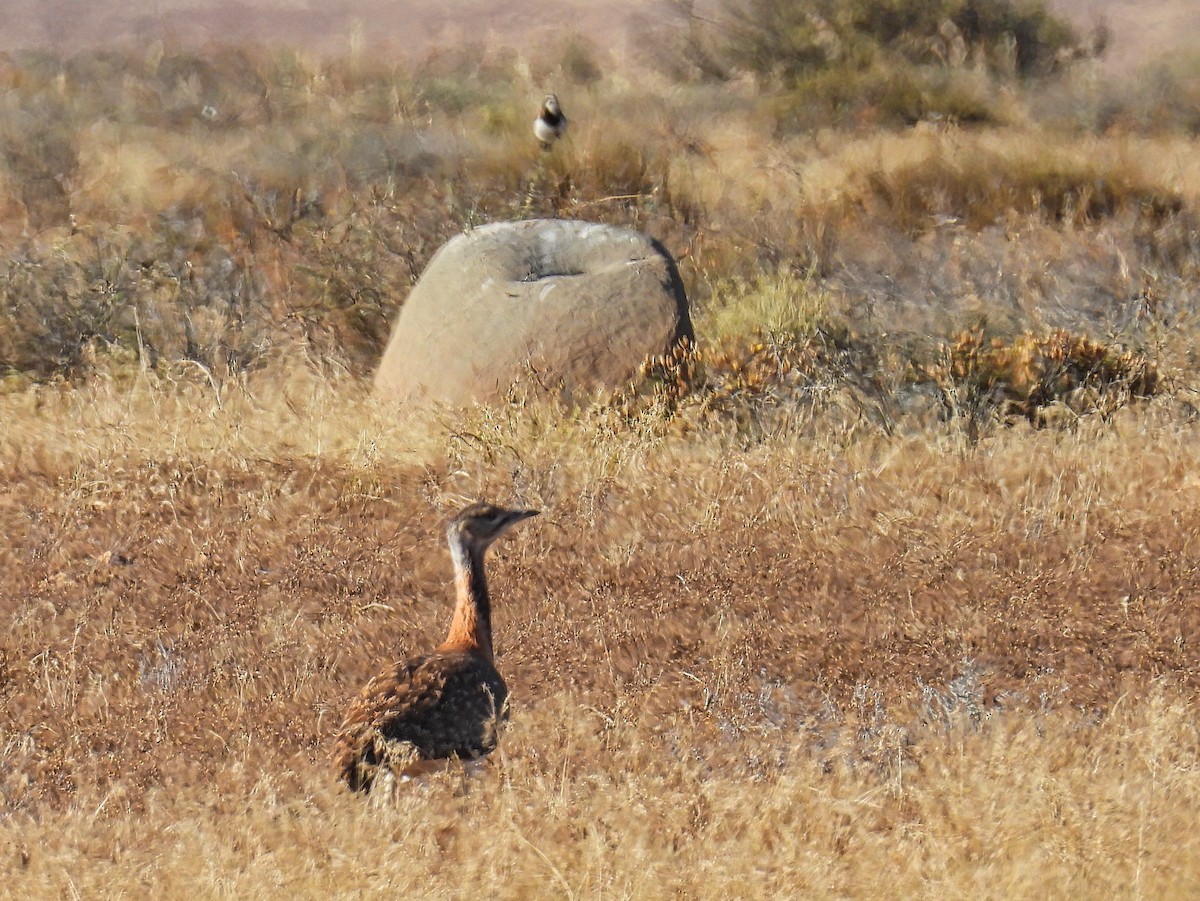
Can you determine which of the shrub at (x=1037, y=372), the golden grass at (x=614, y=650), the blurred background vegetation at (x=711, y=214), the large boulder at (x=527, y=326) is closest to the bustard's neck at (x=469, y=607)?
the golden grass at (x=614, y=650)

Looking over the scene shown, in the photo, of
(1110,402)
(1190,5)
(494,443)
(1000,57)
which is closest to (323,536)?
(494,443)

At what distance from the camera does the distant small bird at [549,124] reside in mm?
13359

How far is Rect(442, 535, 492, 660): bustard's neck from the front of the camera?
15.3 ft

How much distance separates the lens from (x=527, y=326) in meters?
8.05

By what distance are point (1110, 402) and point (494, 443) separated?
326 cm

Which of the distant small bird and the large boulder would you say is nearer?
the large boulder

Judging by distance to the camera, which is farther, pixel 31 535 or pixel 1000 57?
pixel 1000 57

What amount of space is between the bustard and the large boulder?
349 cm

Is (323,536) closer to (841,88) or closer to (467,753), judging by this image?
(467,753)

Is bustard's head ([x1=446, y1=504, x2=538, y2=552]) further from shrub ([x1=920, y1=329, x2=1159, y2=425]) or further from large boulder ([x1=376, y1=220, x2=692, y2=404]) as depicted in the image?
shrub ([x1=920, y1=329, x2=1159, y2=425])

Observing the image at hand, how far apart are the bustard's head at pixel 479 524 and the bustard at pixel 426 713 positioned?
37cm

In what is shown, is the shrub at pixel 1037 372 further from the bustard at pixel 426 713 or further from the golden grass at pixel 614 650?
the bustard at pixel 426 713

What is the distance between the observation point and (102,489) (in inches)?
284

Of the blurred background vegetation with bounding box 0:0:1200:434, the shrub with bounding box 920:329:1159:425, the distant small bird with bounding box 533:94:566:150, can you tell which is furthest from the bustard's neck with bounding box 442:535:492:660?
the distant small bird with bounding box 533:94:566:150
